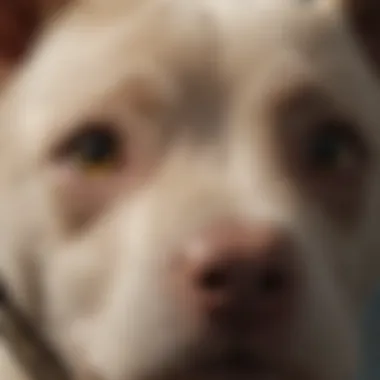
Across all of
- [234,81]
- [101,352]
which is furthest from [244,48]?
[101,352]

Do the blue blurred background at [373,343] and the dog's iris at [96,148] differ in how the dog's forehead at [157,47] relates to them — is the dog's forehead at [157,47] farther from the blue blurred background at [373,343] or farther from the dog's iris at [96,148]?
the blue blurred background at [373,343]

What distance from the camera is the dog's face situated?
0.69 m

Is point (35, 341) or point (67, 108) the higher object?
point (67, 108)

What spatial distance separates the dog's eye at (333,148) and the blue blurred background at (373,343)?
382 mm

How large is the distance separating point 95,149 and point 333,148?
0.18m

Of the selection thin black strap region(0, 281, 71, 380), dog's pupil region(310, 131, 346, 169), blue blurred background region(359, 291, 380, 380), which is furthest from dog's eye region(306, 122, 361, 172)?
blue blurred background region(359, 291, 380, 380)

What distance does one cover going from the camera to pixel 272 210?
0.73 m

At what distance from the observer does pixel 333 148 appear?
0.82 m

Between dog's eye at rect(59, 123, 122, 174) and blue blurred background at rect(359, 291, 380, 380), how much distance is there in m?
0.47

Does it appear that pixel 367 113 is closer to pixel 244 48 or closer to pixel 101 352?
pixel 244 48

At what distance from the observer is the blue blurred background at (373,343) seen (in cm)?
118

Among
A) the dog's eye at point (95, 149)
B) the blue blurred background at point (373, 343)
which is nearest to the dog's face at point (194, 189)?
the dog's eye at point (95, 149)

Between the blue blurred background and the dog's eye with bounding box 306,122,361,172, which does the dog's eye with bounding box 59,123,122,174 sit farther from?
the blue blurred background

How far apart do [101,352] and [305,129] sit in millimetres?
214
